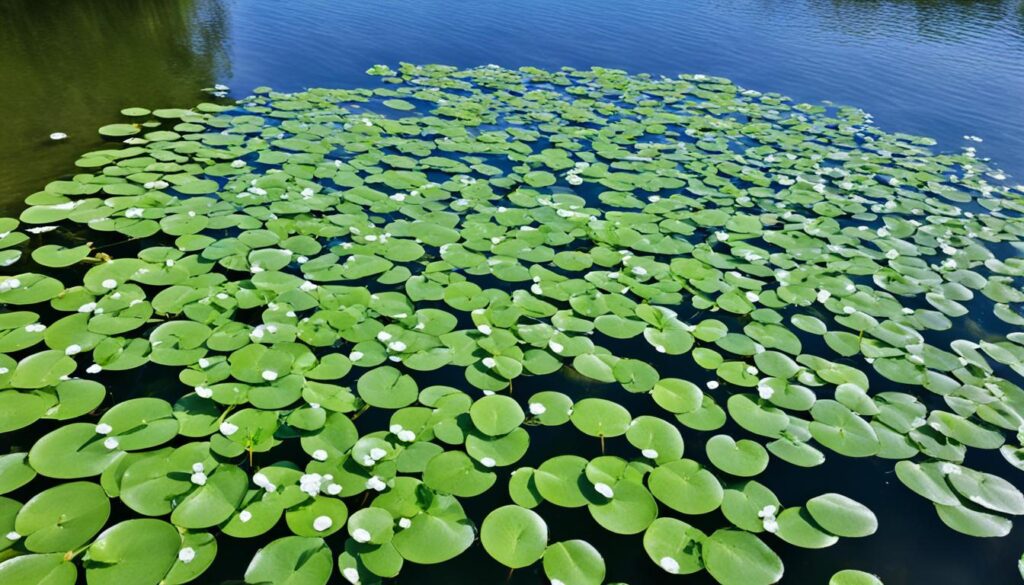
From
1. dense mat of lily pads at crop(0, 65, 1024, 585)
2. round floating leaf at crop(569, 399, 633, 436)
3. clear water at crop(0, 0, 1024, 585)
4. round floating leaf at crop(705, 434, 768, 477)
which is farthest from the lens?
round floating leaf at crop(569, 399, 633, 436)

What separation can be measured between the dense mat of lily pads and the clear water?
0.36 feet

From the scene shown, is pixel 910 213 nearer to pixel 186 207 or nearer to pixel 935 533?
pixel 935 533

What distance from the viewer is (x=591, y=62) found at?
9.86 metres

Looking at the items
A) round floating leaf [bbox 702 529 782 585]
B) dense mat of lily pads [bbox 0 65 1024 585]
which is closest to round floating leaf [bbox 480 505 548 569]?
dense mat of lily pads [bbox 0 65 1024 585]

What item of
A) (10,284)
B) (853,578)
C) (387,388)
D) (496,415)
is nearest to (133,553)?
(387,388)

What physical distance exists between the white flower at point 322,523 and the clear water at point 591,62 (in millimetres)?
259

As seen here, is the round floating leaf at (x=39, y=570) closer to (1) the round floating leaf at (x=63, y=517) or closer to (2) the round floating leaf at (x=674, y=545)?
(1) the round floating leaf at (x=63, y=517)

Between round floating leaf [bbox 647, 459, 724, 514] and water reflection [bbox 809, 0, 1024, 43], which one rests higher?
water reflection [bbox 809, 0, 1024, 43]

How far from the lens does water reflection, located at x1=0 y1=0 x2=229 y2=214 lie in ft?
17.4

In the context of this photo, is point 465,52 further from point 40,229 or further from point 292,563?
point 292,563

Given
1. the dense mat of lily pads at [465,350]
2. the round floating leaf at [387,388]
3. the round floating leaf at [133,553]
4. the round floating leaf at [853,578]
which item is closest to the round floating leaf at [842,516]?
the dense mat of lily pads at [465,350]

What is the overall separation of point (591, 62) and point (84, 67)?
7.16m

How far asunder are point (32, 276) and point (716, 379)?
414 centimetres

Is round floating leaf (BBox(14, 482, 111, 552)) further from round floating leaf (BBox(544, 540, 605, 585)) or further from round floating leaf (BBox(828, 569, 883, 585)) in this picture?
round floating leaf (BBox(828, 569, 883, 585))
